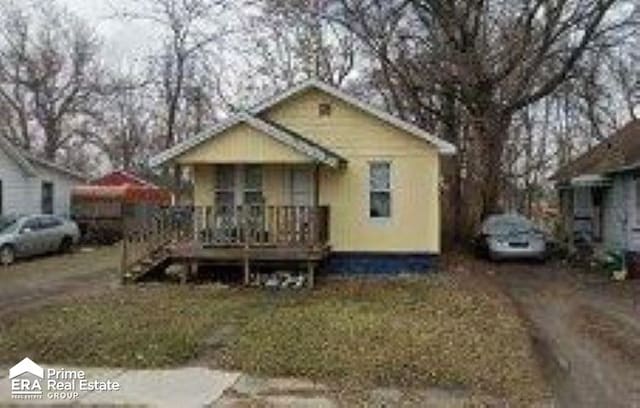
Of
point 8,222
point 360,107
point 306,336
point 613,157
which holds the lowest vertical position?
point 306,336

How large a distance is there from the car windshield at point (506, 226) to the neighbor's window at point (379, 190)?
7.43m

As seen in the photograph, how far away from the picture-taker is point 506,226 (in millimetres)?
33531

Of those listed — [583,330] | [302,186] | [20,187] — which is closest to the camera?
[583,330]

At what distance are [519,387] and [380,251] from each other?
14220mm

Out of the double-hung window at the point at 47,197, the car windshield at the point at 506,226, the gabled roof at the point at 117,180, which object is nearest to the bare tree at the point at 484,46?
the car windshield at the point at 506,226

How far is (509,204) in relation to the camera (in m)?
64.9

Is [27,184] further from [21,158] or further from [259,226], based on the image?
[259,226]

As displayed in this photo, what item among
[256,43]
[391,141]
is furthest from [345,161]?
[256,43]

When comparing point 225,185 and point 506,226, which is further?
point 506,226

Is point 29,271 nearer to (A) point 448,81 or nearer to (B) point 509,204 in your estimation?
(A) point 448,81

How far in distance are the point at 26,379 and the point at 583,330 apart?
9217 millimetres

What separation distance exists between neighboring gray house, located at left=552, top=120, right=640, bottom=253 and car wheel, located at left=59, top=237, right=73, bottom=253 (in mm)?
17628

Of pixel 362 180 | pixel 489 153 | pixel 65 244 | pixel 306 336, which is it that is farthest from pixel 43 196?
pixel 306 336

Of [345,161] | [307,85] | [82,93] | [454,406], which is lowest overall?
[454,406]
